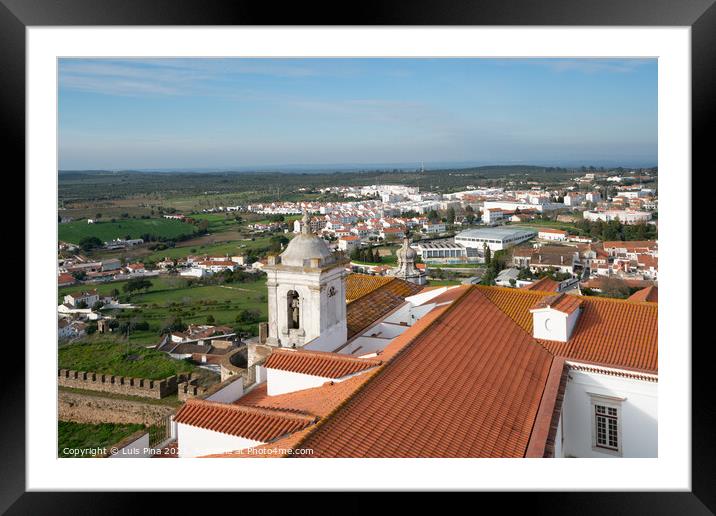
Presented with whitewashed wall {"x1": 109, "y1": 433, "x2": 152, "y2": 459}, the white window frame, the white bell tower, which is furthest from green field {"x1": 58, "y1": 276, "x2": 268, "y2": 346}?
the white window frame

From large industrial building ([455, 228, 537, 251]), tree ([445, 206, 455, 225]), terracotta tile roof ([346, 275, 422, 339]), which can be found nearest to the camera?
terracotta tile roof ([346, 275, 422, 339])

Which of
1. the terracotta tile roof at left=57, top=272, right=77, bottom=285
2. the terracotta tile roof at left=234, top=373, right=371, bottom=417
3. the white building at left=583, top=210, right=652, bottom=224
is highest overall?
the white building at left=583, top=210, right=652, bottom=224

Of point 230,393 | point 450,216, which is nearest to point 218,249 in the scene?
point 230,393

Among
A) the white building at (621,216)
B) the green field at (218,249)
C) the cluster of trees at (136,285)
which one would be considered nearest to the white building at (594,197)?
the white building at (621,216)

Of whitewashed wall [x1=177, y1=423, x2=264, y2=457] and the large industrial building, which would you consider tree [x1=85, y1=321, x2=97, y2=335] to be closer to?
whitewashed wall [x1=177, y1=423, x2=264, y2=457]
